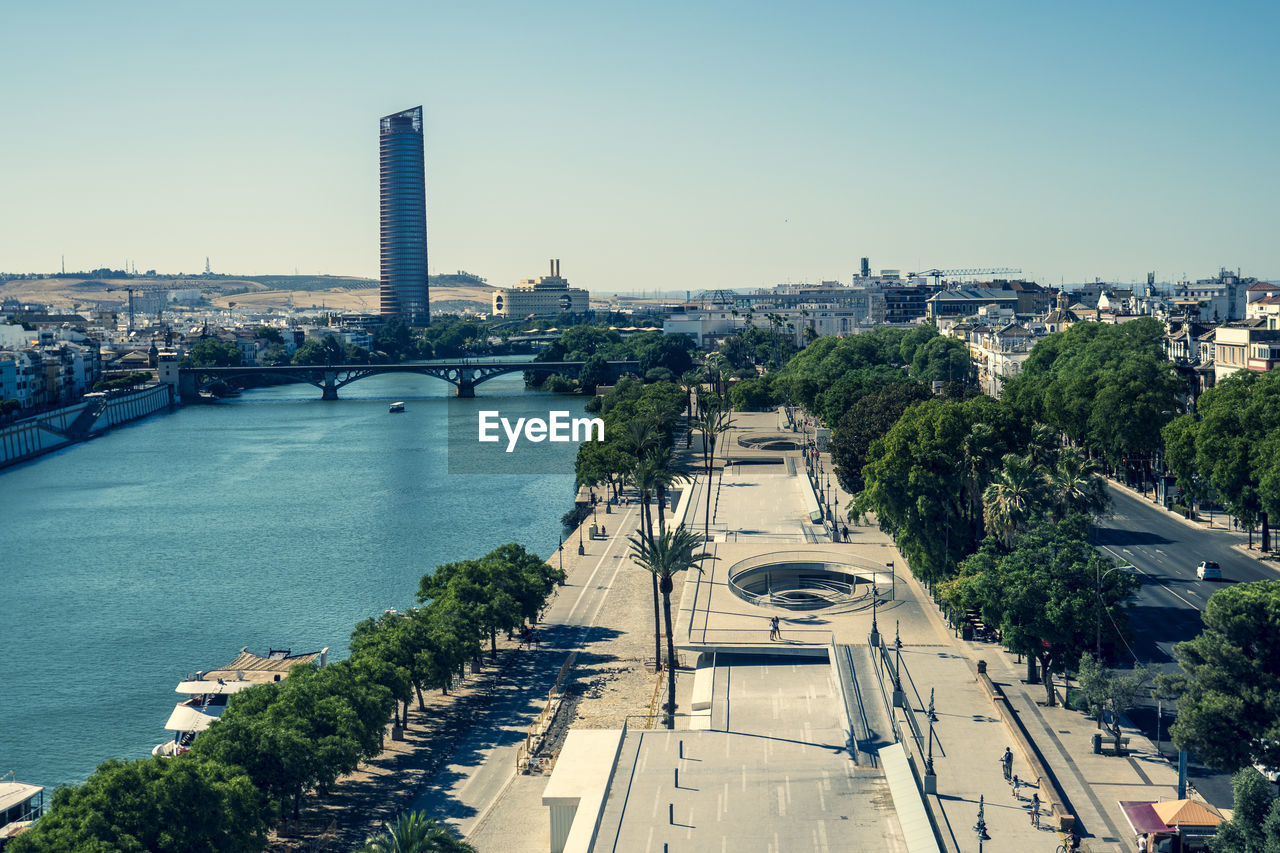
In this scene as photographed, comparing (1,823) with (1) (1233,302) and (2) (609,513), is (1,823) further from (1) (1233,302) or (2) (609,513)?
(1) (1233,302)

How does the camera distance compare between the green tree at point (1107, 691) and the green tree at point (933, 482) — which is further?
the green tree at point (933, 482)

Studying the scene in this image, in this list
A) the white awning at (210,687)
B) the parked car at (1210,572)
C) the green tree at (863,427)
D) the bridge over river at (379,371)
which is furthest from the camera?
the bridge over river at (379,371)

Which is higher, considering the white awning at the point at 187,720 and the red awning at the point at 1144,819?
the red awning at the point at 1144,819

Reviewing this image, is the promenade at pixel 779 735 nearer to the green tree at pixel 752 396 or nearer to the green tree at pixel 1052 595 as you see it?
the green tree at pixel 1052 595

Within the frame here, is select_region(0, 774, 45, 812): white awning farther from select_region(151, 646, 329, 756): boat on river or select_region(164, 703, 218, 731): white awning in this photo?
select_region(164, 703, 218, 731): white awning

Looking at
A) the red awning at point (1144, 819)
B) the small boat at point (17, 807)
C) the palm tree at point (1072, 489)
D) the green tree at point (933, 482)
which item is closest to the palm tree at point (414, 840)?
the small boat at point (17, 807)

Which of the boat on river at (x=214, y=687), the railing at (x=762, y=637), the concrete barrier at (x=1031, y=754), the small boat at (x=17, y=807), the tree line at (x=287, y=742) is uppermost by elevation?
the tree line at (x=287, y=742)
